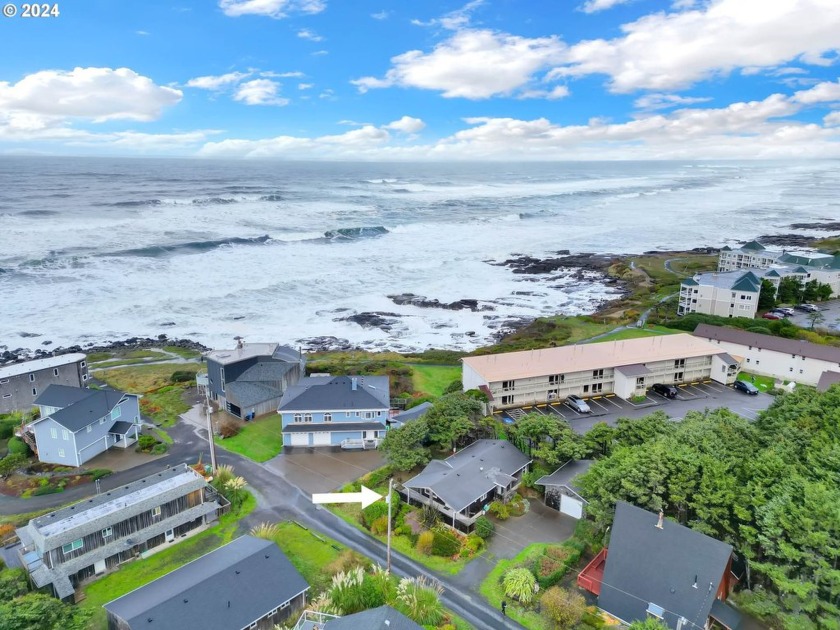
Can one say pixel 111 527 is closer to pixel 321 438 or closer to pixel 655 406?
pixel 321 438

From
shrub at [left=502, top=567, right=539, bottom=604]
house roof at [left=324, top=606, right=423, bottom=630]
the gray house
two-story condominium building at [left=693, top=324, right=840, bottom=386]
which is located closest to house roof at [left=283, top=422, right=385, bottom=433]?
the gray house

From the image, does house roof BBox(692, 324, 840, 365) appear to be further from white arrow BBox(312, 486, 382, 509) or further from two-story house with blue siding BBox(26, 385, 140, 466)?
two-story house with blue siding BBox(26, 385, 140, 466)

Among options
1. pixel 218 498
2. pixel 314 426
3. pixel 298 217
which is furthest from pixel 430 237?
pixel 218 498

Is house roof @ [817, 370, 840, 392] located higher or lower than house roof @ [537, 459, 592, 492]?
higher

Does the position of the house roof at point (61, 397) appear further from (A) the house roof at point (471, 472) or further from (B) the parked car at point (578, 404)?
(B) the parked car at point (578, 404)

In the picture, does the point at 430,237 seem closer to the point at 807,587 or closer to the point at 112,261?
the point at 112,261

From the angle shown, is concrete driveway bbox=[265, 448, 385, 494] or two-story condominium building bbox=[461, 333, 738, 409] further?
two-story condominium building bbox=[461, 333, 738, 409]
